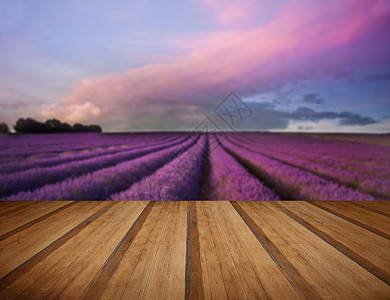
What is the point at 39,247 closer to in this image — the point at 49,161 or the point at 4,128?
the point at 49,161

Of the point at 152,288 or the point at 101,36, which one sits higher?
the point at 101,36

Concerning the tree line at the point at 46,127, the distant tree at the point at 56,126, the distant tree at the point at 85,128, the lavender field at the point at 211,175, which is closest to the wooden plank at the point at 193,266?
the lavender field at the point at 211,175

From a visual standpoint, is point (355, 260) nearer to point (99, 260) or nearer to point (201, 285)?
point (201, 285)

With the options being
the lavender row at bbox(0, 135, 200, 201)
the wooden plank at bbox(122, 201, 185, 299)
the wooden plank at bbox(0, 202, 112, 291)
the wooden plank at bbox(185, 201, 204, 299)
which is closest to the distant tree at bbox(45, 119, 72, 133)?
the lavender row at bbox(0, 135, 200, 201)

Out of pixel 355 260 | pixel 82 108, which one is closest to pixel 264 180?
pixel 355 260

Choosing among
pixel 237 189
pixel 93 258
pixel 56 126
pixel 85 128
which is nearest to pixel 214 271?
pixel 93 258
